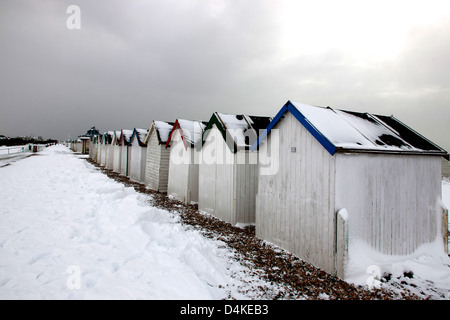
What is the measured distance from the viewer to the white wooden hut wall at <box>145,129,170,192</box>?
15.0m

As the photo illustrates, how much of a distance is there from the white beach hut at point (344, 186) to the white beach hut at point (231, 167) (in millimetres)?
1555

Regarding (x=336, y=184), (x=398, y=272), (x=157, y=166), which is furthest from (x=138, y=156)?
(x=398, y=272)

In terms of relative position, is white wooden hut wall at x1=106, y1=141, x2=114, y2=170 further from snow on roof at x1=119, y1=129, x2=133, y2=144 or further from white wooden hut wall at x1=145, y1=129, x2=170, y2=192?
white wooden hut wall at x1=145, y1=129, x2=170, y2=192

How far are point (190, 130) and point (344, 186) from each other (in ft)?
30.3

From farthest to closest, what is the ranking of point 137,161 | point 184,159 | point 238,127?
point 137,161 → point 184,159 → point 238,127

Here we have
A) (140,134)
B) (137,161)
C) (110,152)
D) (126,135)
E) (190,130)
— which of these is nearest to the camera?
(190,130)

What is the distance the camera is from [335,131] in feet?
17.8

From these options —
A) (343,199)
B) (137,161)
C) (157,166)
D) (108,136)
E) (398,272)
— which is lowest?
(398,272)

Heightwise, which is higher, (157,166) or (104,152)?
(104,152)

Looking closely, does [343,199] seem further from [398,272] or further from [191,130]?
[191,130]

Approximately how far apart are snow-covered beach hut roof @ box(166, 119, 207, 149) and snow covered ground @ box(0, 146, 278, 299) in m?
4.49

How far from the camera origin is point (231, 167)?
8.79 m
